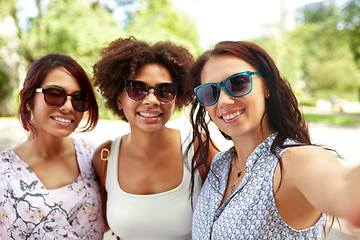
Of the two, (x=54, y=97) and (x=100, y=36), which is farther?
(x=100, y=36)

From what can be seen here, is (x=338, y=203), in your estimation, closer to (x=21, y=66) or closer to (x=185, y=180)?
(x=185, y=180)

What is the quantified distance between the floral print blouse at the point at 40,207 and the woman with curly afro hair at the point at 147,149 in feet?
0.60

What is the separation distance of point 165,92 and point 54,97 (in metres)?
0.86

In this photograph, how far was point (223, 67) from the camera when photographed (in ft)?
5.81

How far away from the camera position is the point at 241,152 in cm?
189

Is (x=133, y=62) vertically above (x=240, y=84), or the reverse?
(x=133, y=62)

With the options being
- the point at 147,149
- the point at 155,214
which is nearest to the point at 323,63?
the point at 147,149

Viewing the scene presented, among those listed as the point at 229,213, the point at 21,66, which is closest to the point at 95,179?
the point at 229,213

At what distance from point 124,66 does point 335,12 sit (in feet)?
74.0

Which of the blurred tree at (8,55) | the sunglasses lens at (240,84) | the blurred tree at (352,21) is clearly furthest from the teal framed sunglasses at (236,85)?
the blurred tree at (352,21)

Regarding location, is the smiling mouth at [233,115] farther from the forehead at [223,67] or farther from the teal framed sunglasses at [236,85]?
the forehead at [223,67]

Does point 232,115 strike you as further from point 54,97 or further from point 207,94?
point 54,97

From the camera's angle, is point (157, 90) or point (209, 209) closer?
point (209, 209)

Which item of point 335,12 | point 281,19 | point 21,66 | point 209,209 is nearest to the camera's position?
point 209,209
